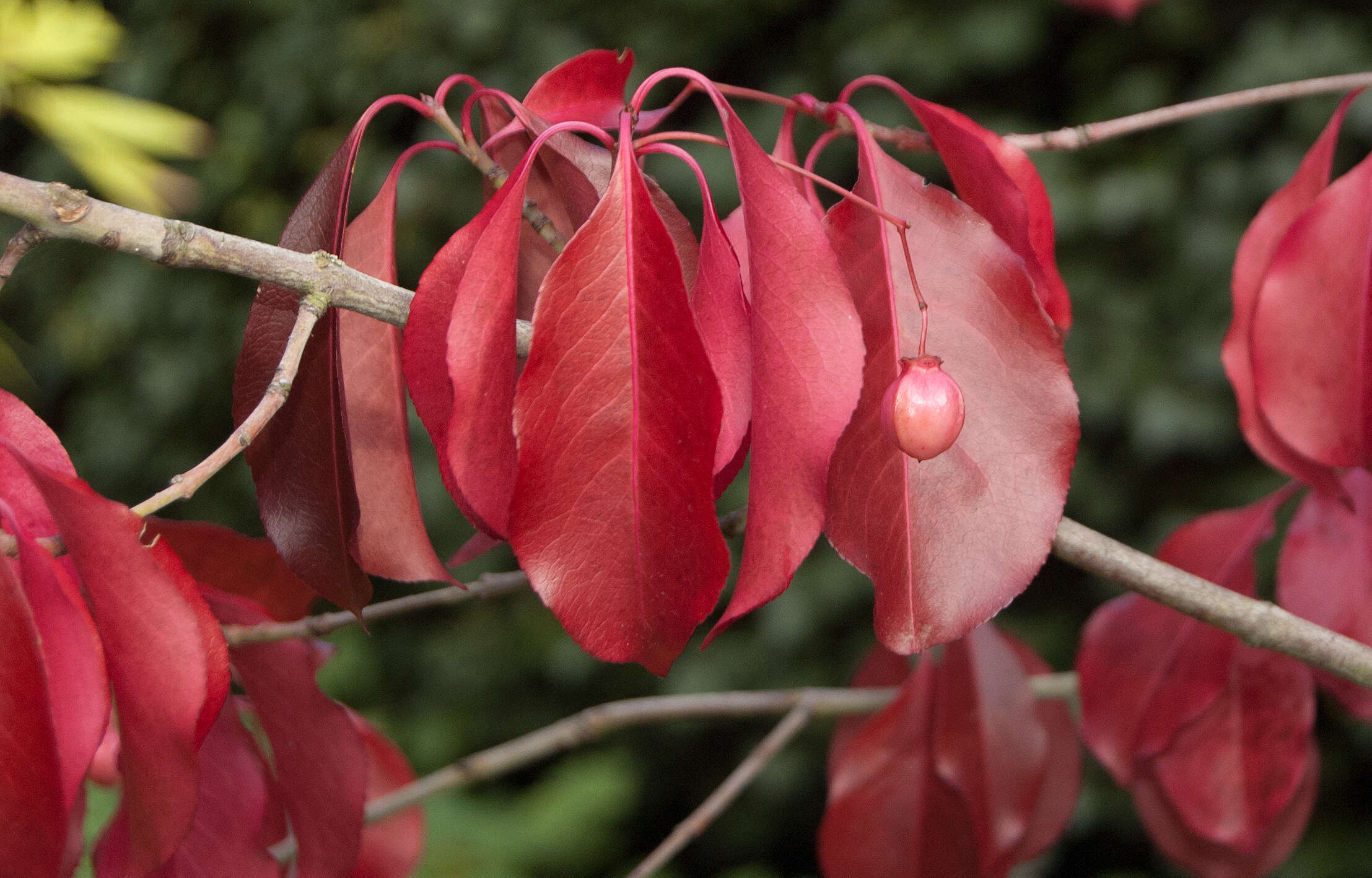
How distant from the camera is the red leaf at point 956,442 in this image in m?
0.37

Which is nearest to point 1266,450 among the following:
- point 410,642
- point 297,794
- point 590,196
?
point 590,196

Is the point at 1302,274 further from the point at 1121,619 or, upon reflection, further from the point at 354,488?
the point at 354,488

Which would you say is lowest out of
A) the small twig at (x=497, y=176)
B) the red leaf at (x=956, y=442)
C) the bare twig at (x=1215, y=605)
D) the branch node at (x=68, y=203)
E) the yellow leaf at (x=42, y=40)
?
the bare twig at (x=1215, y=605)


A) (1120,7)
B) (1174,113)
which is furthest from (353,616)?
(1120,7)

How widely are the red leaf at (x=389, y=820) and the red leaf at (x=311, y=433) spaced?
29 cm

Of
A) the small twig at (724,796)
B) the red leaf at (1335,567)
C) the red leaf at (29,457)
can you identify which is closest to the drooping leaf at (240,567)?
the red leaf at (29,457)

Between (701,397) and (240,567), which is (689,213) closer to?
(240,567)

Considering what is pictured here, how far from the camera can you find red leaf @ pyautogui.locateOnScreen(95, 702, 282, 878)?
1.41 ft

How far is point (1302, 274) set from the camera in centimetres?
49

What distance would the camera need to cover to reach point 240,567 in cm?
57

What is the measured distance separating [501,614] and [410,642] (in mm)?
233

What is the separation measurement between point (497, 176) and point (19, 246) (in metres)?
0.19

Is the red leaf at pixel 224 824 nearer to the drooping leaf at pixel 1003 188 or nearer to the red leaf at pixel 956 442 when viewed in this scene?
the red leaf at pixel 956 442

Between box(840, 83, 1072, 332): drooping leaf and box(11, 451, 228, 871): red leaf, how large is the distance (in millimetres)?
302
